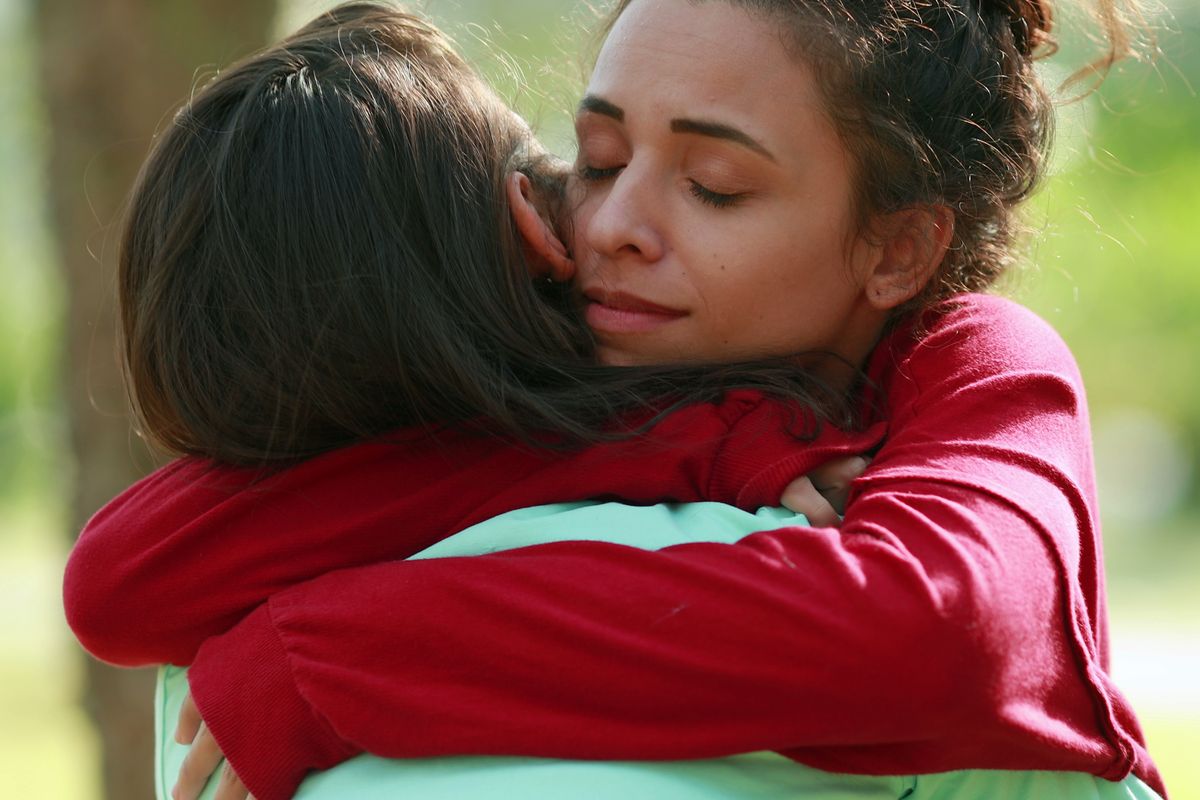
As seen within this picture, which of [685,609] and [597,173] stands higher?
[597,173]

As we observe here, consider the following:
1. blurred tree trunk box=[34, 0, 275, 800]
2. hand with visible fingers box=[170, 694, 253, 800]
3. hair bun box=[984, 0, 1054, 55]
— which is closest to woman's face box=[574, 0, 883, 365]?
hair bun box=[984, 0, 1054, 55]

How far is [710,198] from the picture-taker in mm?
2070

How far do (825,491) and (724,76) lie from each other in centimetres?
67

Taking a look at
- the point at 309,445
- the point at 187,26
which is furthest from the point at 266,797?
the point at 187,26

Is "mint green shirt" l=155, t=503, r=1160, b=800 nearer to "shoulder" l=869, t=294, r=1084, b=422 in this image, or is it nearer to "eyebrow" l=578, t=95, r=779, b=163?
"shoulder" l=869, t=294, r=1084, b=422

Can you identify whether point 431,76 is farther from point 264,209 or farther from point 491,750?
point 491,750

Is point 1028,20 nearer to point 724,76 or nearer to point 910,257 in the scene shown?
point 910,257

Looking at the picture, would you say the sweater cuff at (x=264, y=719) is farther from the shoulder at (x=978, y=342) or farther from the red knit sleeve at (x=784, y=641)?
the shoulder at (x=978, y=342)

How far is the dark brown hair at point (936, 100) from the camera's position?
207cm

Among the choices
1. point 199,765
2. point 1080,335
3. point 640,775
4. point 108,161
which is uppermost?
point 108,161

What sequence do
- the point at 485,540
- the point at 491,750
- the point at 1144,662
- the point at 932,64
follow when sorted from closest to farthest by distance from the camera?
the point at 491,750, the point at 485,540, the point at 932,64, the point at 1144,662

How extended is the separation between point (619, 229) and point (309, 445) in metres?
0.60

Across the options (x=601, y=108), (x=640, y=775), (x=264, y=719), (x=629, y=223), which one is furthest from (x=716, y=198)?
(x=264, y=719)

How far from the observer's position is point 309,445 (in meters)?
1.98
